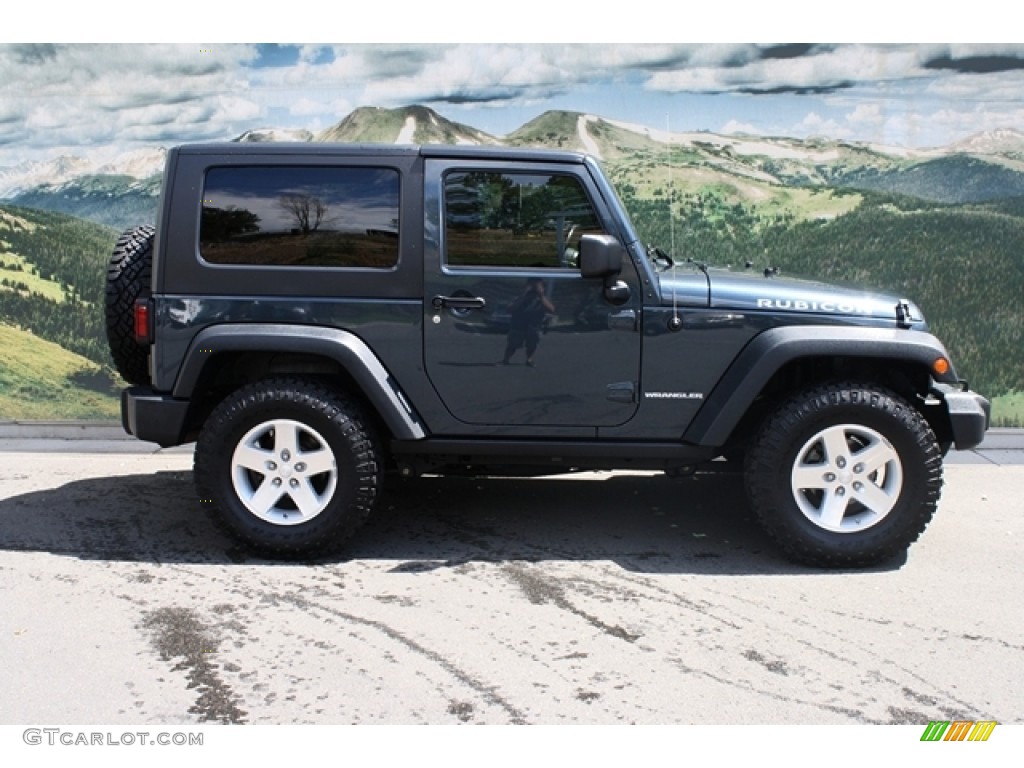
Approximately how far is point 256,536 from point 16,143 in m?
4.92

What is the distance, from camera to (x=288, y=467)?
16.4 ft

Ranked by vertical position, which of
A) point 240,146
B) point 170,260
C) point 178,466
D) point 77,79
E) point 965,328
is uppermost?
point 77,79

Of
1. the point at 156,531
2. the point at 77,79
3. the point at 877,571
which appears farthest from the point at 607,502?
the point at 77,79

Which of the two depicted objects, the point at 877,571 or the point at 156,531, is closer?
the point at 877,571

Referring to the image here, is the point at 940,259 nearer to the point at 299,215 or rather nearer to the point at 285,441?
the point at 299,215

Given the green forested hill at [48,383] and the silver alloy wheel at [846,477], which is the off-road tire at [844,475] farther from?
the green forested hill at [48,383]

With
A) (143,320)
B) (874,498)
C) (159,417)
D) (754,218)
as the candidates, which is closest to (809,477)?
(874,498)

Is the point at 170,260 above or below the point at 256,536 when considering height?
above

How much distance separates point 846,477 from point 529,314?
1.65 meters

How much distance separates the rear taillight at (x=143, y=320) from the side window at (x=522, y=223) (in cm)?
142

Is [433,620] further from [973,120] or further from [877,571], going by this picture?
[973,120]

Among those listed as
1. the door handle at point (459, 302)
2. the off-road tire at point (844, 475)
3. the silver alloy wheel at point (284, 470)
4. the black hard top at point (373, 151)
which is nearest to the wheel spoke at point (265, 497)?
the silver alloy wheel at point (284, 470)

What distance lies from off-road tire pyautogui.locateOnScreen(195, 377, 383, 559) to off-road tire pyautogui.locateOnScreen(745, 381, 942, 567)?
73.2 inches

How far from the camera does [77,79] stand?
8.13 m
